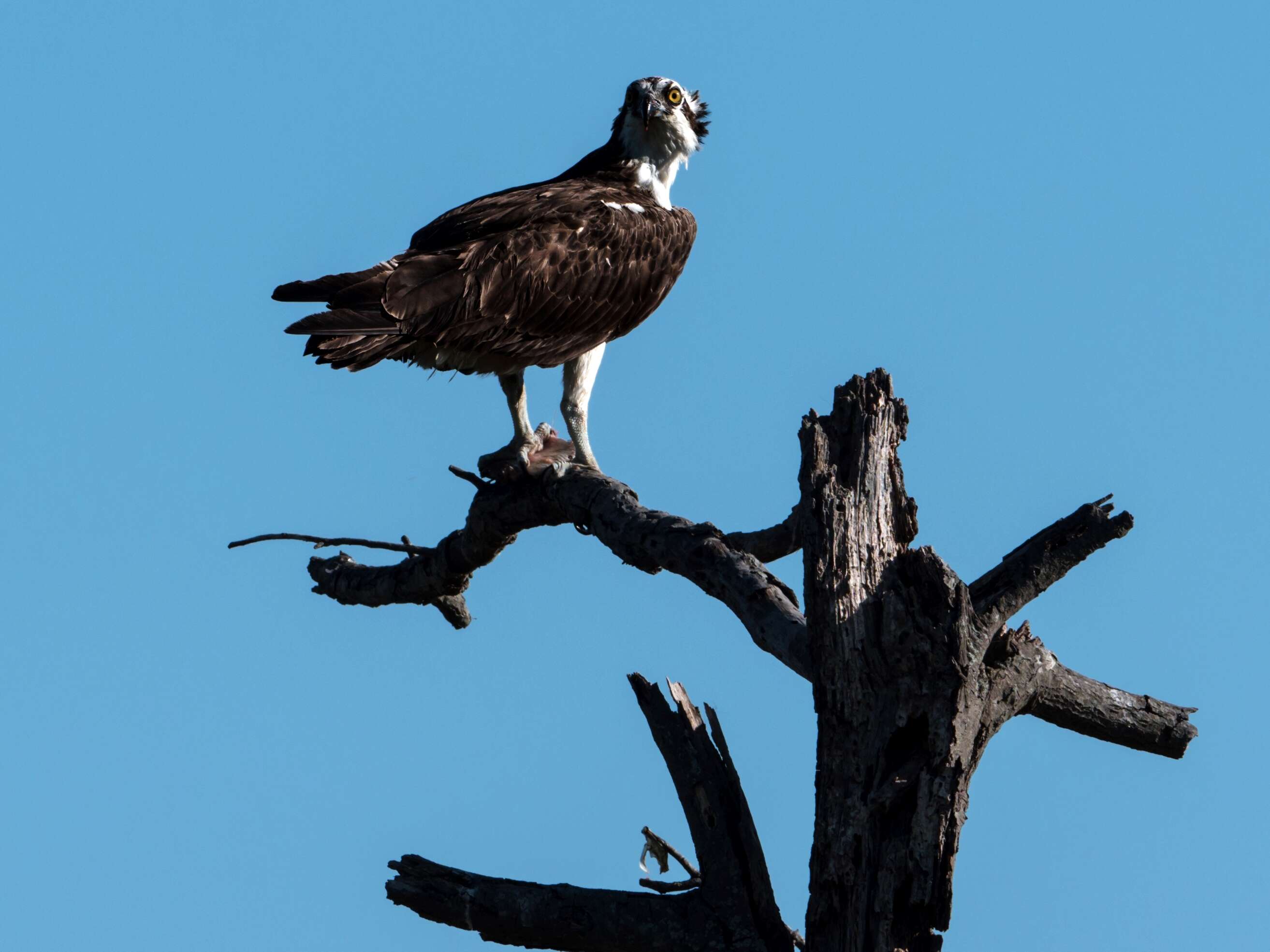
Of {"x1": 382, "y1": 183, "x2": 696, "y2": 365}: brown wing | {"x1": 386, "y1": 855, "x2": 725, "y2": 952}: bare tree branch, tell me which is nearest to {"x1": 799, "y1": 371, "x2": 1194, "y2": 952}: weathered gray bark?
{"x1": 386, "y1": 855, "x2": 725, "y2": 952}: bare tree branch

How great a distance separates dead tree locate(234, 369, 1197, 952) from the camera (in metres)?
4.35

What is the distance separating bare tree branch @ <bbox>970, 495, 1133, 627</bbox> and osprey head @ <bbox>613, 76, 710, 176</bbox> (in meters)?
4.90

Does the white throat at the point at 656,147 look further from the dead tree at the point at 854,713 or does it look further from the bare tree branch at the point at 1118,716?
the bare tree branch at the point at 1118,716

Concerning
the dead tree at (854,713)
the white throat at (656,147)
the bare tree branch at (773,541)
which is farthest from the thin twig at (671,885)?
the white throat at (656,147)

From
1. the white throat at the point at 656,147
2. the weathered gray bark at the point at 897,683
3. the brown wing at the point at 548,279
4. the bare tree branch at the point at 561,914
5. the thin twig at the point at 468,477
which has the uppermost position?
the white throat at the point at 656,147

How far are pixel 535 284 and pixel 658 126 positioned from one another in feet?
6.00

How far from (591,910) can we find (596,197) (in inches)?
176

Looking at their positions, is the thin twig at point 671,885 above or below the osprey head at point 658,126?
below

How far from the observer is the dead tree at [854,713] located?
14.3ft

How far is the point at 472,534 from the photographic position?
752cm

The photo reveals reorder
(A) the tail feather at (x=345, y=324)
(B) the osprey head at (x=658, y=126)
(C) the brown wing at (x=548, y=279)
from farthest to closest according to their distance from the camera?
(B) the osprey head at (x=658, y=126)
(C) the brown wing at (x=548, y=279)
(A) the tail feather at (x=345, y=324)

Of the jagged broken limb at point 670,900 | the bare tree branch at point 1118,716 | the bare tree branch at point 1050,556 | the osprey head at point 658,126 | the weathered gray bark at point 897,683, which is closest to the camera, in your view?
the weathered gray bark at point 897,683

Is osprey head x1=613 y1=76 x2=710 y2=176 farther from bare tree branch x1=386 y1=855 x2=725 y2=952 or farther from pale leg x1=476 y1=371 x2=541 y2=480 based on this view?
bare tree branch x1=386 y1=855 x2=725 y2=952

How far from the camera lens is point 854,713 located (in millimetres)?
4508
